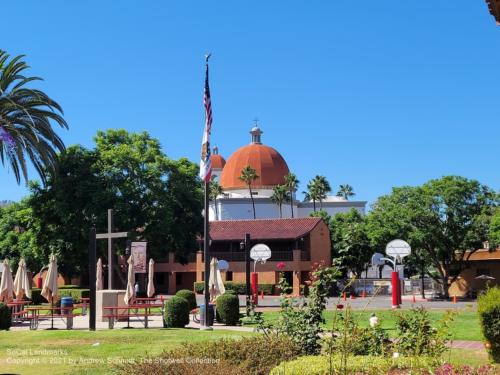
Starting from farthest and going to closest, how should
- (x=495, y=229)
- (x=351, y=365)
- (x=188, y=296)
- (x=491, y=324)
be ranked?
(x=495, y=229) < (x=188, y=296) < (x=491, y=324) < (x=351, y=365)

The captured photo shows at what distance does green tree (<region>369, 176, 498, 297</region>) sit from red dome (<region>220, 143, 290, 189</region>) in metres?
39.8

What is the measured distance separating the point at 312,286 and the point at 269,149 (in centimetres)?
7867

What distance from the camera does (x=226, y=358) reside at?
9781 mm

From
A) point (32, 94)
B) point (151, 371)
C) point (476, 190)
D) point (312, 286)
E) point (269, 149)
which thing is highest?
point (269, 149)

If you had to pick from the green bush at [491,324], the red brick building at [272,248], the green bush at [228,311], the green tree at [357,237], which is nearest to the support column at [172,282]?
the red brick building at [272,248]

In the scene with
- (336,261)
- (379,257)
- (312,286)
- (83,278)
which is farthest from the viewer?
(83,278)

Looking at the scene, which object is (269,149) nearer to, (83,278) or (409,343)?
(83,278)

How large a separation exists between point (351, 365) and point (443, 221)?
40291 mm

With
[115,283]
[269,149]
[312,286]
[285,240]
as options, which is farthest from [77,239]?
[269,149]

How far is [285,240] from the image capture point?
197ft

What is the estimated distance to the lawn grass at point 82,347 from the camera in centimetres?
1199

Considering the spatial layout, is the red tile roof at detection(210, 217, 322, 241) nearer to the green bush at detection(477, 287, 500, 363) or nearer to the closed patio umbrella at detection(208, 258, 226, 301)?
the closed patio umbrella at detection(208, 258, 226, 301)

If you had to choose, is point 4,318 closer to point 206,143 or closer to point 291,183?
point 206,143

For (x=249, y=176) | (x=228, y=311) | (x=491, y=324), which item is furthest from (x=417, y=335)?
(x=249, y=176)
